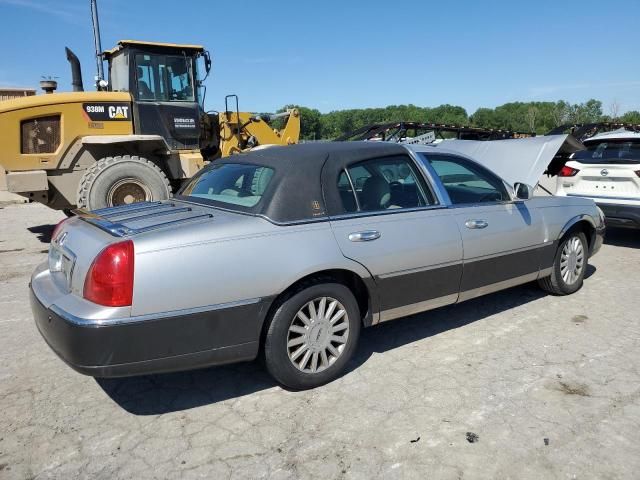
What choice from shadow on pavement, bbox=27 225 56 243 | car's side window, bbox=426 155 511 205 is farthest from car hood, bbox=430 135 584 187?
shadow on pavement, bbox=27 225 56 243

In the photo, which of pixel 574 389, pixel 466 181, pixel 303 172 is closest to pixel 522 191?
pixel 466 181

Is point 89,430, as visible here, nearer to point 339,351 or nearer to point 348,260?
point 339,351

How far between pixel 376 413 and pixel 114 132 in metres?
7.17

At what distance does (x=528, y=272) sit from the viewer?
15.1 ft

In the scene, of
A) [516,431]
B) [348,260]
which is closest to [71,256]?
[348,260]

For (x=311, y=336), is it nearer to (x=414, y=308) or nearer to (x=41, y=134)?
(x=414, y=308)

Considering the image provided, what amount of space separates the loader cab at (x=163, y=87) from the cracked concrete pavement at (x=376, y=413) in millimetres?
5149

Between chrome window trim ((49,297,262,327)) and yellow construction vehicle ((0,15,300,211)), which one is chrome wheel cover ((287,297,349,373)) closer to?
chrome window trim ((49,297,262,327))

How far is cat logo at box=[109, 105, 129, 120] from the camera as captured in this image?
27.4 ft

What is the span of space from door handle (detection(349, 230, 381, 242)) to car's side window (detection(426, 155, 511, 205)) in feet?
3.09

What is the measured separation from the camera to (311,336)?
326cm

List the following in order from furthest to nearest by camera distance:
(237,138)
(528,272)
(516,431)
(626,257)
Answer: (237,138) → (626,257) → (528,272) → (516,431)

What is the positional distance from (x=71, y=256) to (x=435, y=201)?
102 inches

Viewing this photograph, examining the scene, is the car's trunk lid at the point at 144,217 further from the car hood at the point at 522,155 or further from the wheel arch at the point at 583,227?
the wheel arch at the point at 583,227
